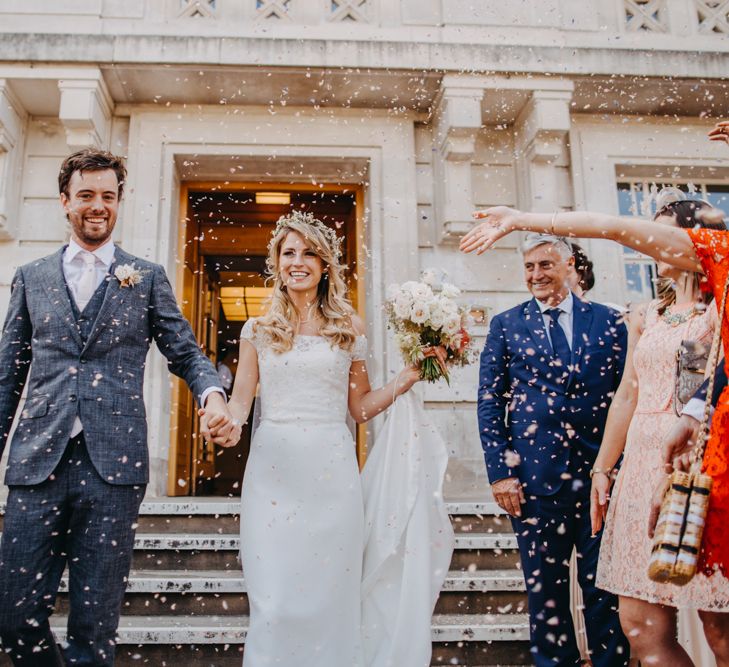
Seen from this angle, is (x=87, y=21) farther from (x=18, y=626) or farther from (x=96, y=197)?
(x=18, y=626)

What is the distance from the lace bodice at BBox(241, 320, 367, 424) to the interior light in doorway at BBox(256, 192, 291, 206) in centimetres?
514

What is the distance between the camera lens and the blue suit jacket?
329 cm

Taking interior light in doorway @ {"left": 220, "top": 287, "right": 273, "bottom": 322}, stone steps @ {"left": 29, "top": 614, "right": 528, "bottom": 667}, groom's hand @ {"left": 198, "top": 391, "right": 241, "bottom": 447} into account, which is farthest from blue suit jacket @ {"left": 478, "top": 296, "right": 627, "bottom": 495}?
interior light in doorway @ {"left": 220, "top": 287, "right": 273, "bottom": 322}

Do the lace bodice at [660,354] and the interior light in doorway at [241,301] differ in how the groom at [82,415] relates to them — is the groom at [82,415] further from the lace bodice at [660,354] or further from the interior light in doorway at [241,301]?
the interior light in doorway at [241,301]

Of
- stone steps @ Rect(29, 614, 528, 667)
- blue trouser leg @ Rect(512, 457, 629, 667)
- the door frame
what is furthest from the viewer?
the door frame

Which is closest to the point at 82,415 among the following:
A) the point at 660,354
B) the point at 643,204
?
the point at 660,354

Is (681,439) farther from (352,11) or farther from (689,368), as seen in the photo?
(352,11)

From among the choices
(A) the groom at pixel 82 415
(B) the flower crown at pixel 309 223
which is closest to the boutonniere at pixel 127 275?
(A) the groom at pixel 82 415

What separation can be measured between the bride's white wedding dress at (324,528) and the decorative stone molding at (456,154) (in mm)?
3082

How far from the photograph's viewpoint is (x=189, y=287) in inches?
293

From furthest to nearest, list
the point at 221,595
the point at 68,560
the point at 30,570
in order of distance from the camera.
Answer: the point at 221,595 → the point at 68,560 → the point at 30,570

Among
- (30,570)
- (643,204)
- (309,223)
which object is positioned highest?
(643,204)

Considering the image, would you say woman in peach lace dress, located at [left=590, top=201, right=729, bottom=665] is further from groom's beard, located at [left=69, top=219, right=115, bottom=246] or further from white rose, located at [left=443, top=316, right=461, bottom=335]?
groom's beard, located at [left=69, top=219, right=115, bottom=246]

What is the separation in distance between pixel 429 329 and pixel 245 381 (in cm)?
97
